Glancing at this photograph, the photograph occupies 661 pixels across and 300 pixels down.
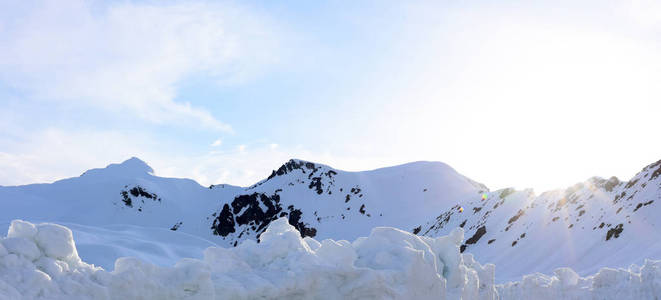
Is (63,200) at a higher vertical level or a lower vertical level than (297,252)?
higher

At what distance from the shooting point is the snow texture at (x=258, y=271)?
7082 mm

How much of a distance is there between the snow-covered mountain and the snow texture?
2011cm

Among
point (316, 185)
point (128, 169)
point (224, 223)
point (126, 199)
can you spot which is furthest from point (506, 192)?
point (128, 169)

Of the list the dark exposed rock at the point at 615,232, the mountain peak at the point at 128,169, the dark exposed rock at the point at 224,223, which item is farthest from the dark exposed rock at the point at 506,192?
the mountain peak at the point at 128,169

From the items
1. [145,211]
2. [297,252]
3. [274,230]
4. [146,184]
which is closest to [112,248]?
[274,230]

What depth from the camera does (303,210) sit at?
98.9 meters

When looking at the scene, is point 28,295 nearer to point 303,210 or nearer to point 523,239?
point 523,239

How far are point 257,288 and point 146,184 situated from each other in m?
115

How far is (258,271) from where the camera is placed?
9.35 meters

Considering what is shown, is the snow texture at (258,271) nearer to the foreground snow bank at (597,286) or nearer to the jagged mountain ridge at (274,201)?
the foreground snow bank at (597,286)

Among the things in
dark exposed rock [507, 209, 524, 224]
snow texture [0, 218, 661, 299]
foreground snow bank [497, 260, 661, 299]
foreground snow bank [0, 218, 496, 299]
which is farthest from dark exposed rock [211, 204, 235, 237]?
foreground snow bank [0, 218, 496, 299]

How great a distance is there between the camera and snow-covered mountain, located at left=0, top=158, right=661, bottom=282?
3791 cm

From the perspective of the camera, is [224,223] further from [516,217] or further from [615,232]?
[615,232]

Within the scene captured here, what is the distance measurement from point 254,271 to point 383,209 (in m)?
88.3
